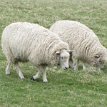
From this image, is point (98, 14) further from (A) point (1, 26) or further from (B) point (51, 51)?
(B) point (51, 51)

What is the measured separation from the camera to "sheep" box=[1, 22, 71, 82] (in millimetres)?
12305

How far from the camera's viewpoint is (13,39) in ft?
42.1

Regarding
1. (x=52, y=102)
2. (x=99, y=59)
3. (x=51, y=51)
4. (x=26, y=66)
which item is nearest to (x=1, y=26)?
(x=26, y=66)

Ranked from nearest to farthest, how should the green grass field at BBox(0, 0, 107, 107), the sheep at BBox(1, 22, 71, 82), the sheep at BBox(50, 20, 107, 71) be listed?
the green grass field at BBox(0, 0, 107, 107)
the sheep at BBox(1, 22, 71, 82)
the sheep at BBox(50, 20, 107, 71)

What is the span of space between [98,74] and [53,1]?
22.8 metres

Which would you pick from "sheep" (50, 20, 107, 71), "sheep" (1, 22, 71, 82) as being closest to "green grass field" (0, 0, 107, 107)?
"sheep" (50, 20, 107, 71)

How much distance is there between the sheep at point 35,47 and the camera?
484 inches

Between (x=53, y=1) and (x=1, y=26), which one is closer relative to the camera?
(x=1, y=26)

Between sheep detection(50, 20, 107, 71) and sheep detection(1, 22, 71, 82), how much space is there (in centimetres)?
230

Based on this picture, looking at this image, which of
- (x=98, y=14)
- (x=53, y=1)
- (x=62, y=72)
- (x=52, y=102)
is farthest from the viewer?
(x=53, y=1)

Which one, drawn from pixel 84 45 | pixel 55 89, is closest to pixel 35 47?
pixel 55 89

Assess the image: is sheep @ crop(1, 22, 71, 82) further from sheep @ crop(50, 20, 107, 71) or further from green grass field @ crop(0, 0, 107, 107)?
sheep @ crop(50, 20, 107, 71)

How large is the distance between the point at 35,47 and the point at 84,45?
292 cm

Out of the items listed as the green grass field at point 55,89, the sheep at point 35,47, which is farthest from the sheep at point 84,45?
the sheep at point 35,47
